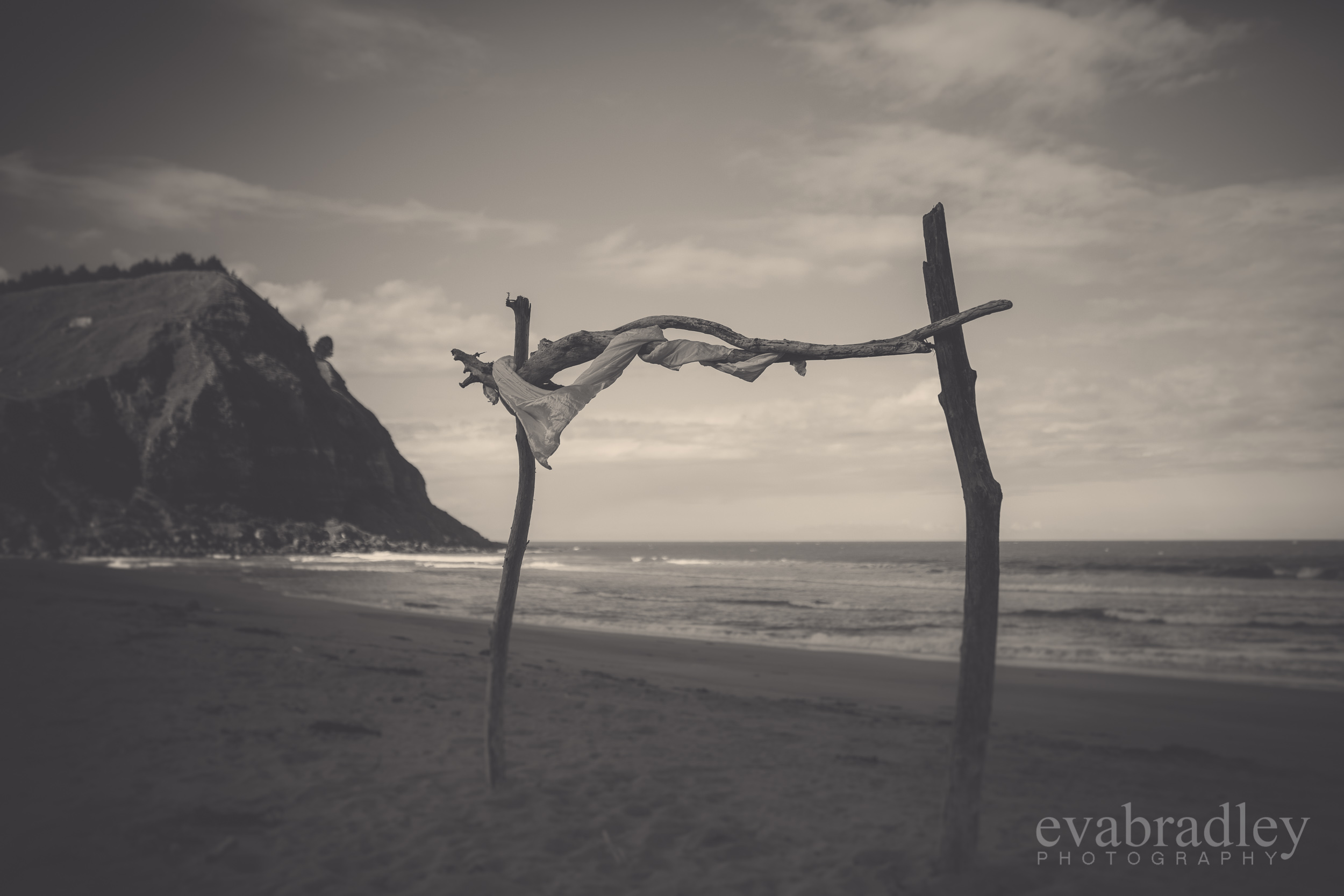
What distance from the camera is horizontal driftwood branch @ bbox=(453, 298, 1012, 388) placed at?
3621mm

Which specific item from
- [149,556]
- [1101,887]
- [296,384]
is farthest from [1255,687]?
[296,384]

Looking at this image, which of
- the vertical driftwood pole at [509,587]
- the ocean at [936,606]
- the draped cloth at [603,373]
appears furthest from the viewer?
the ocean at [936,606]

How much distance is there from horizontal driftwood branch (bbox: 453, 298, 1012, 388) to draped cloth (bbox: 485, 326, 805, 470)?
3.7 inches

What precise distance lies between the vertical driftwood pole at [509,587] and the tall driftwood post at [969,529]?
2.92 metres

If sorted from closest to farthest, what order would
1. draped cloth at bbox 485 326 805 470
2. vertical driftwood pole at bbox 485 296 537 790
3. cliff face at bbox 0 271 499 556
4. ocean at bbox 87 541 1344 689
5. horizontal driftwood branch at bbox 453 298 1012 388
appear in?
1. horizontal driftwood branch at bbox 453 298 1012 388
2. draped cloth at bbox 485 326 805 470
3. vertical driftwood pole at bbox 485 296 537 790
4. ocean at bbox 87 541 1344 689
5. cliff face at bbox 0 271 499 556

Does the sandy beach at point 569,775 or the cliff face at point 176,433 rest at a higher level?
the cliff face at point 176,433

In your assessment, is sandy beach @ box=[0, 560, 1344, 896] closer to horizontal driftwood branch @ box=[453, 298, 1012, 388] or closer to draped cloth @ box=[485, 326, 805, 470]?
A: draped cloth @ box=[485, 326, 805, 470]

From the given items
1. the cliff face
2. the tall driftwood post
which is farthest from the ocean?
the tall driftwood post

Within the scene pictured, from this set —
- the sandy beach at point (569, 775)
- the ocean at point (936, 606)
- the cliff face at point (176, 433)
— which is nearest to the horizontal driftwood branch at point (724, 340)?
the sandy beach at point (569, 775)

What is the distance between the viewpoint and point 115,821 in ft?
13.7

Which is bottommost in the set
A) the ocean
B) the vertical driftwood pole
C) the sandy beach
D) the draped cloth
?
the ocean

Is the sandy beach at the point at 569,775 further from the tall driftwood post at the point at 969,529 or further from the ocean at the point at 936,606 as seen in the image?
the ocean at the point at 936,606

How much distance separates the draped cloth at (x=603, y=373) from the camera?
423 centimetres

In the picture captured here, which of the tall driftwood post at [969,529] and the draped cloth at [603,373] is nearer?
the tall driftwood post at [969,529]
